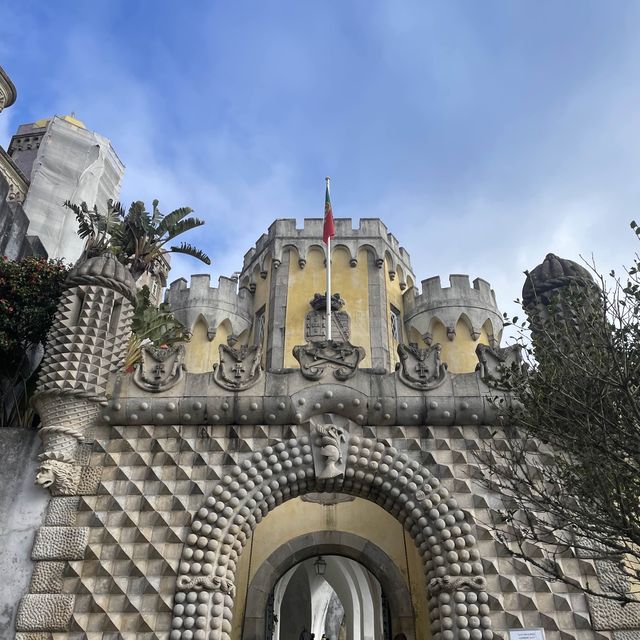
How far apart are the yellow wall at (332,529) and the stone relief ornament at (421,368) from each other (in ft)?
13.2

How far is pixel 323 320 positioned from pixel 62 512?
10515 mm

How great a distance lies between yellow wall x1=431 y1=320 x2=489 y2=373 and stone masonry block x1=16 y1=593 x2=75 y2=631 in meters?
13.9

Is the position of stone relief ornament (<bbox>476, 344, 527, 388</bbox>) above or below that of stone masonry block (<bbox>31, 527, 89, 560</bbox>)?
above

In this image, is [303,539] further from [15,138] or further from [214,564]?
[15,138]

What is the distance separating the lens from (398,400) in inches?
382

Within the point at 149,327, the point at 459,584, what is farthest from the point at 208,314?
the point at 459,584

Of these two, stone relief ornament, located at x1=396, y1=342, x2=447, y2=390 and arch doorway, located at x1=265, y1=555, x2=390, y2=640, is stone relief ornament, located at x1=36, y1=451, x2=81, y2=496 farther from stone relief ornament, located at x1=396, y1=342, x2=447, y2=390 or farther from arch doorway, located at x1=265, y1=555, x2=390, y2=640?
arch doorway, located at x1=265, y1=555, x2=390, y2=640

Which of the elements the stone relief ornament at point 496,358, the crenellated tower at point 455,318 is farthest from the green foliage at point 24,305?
the crenellated tower at point 455,318

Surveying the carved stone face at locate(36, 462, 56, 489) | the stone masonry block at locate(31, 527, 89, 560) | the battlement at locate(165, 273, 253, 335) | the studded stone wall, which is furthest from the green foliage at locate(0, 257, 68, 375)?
the battlement at locate(165, 273, 253, 335)

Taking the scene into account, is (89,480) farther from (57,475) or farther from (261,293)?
(261,293)

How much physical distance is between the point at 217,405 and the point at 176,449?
0.95 m

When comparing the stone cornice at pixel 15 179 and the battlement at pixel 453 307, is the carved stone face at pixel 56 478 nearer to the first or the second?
the battlement at pixel 453 307

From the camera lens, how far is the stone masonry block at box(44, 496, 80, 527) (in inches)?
349

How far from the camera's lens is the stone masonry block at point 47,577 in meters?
8.37
